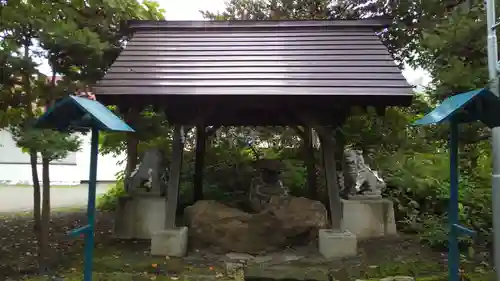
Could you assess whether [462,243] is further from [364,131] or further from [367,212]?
[364,131]

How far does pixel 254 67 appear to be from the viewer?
620 cm

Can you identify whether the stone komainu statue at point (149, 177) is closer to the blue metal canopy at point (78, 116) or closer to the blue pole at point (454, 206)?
the blue metal canopy at point (78, 116)

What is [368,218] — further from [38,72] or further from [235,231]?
[38,72]

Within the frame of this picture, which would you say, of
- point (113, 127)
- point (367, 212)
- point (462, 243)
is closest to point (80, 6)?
point (113, 127)

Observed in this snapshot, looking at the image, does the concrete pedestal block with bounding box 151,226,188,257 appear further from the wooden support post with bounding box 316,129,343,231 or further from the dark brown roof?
the wooden support post with bounding box 316,129,343,231

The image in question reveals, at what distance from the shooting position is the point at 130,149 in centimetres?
894

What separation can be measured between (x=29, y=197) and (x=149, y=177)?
29.3ft

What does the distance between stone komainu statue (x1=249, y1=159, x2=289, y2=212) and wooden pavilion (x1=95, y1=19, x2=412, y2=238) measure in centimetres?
97

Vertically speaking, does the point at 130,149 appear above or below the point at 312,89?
below

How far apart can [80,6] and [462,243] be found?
6.61 meters

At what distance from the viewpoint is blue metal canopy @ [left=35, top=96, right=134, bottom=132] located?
3.32m

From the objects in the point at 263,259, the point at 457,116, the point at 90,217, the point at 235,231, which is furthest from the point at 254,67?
the point at 90,217

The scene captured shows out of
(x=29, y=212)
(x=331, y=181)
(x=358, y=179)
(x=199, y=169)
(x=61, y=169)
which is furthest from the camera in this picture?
(x=61, y=169)

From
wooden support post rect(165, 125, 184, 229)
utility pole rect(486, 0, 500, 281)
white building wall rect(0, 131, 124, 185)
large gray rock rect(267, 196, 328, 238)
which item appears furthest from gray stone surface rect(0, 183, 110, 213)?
utility pole rect(486, 0, 500, 281)
